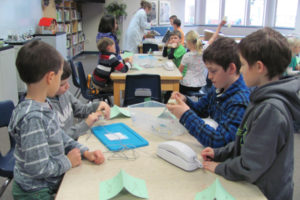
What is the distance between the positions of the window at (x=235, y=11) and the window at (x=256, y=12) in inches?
11.4

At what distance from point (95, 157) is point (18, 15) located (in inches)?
201

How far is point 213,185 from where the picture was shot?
1.04 meters

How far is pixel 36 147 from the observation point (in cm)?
107

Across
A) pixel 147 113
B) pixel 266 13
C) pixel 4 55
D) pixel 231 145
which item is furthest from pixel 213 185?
pixel 266 13

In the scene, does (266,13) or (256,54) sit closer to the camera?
(256,54)

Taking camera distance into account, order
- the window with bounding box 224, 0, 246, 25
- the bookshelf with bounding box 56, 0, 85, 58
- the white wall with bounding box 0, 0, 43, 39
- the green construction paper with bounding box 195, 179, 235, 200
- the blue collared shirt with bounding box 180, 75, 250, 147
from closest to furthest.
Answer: the green construction paper with bounding box 195, 179, 235, 200 < the blue collared shirt with bounding box 180, 75, 250, 147 < the white wall with bounding box 0, 0, 43, 39 < the bookshelf with bounding box 56, 0, 85, 58 < the window with bounding box 224, 0, 246, 25

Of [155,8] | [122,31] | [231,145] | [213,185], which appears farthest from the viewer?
[122,31]

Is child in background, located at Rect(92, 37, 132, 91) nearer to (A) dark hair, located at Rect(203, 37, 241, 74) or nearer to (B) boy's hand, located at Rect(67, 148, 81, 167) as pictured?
(A) dark hair, located at Rect(203, 37, 241, 74)

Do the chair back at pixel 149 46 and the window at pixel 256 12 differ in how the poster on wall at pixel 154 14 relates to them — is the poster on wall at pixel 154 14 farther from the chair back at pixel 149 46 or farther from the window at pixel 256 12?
the window at pixel 256 12

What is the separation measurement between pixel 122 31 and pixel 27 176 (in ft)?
28.7

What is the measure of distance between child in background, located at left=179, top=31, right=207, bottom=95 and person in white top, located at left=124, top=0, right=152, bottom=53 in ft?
6.57

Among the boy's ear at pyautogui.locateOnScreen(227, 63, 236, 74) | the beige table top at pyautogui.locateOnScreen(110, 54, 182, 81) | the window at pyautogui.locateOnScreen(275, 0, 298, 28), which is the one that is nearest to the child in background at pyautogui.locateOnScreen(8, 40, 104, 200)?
the boy's ear at pyautogui.locateOnScreen(227, 63, 236, 74)

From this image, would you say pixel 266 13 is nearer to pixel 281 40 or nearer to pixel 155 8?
pixel 155 8

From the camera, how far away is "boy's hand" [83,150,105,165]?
4.05ft
